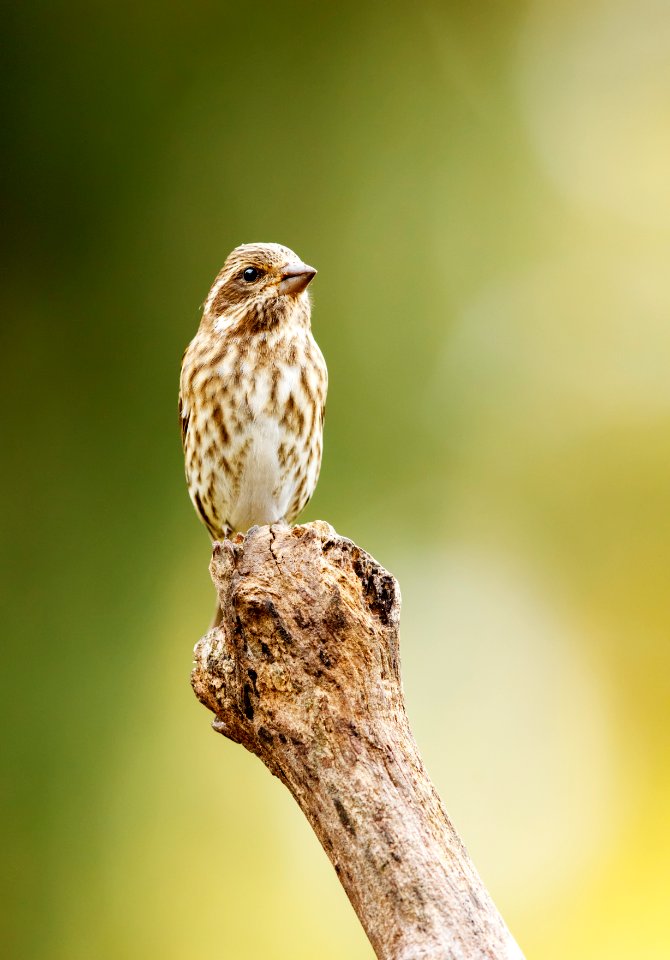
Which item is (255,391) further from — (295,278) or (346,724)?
(346,724)

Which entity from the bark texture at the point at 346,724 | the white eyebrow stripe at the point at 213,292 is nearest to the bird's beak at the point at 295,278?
the white eyebrow stripe at the point at 213,292

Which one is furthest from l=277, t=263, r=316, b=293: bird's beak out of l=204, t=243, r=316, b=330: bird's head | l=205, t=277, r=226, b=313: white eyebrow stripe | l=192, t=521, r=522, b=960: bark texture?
l=192, t=521, r=522, b=960: bark texture

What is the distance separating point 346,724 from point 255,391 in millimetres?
2212

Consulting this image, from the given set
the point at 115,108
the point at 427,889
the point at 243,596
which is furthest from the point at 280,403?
the point at 115,108

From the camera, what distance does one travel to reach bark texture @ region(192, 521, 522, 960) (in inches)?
98.5

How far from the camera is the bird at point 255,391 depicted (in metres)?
4.72

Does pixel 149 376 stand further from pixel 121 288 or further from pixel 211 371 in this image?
pixel 211 371

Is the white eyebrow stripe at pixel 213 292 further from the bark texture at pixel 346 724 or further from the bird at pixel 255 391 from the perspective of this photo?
the bark texture at pixel 346 724

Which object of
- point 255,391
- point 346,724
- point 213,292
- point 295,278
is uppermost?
point 213,292

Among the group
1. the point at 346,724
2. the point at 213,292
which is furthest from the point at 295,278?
the point at 346,724

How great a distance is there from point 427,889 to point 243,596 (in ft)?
2.90

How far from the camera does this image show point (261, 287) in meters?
4.82

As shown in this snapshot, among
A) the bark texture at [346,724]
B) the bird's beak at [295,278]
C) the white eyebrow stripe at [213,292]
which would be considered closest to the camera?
the bark texture at [346,724]

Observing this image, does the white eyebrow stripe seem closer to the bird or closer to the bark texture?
the bird
